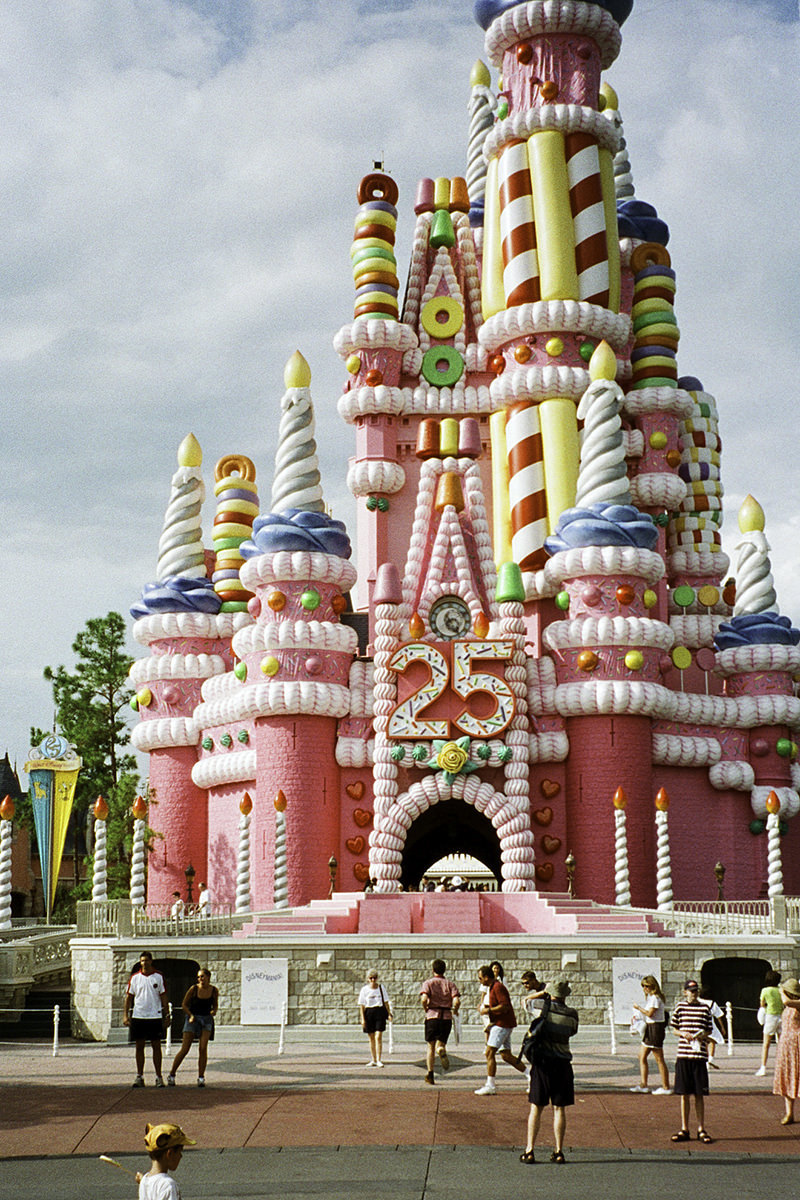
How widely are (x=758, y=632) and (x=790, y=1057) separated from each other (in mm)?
25936

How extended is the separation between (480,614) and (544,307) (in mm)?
10984

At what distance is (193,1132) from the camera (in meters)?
14.1

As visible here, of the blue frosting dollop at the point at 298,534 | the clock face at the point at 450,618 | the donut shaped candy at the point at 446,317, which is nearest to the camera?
the clock face at the point at 450,618

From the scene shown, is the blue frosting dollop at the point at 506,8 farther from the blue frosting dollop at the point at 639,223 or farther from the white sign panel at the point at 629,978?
the white sign panel at the point at 629,978

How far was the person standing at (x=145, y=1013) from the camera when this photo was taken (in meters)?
17.3

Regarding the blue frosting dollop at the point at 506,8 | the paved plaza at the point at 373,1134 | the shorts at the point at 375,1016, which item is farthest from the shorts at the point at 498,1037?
the blue frosting dollop at the point at 506,8

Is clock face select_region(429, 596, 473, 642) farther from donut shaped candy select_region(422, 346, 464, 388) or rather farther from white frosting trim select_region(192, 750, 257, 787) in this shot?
donut shaped candy select_region(422, 346, 464, 388)

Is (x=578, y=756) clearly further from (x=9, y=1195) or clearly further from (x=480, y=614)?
(x=9, y=1195)

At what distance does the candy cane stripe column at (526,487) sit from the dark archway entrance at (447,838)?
7.30 metres

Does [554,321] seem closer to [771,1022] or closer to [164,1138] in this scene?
[771,1022]

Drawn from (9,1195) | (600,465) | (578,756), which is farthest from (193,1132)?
(600,465)

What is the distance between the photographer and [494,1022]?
1642cm

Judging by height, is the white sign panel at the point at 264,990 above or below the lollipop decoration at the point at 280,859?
below

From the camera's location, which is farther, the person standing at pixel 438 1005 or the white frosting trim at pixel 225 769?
the white frosting trim at pixel 225 769
